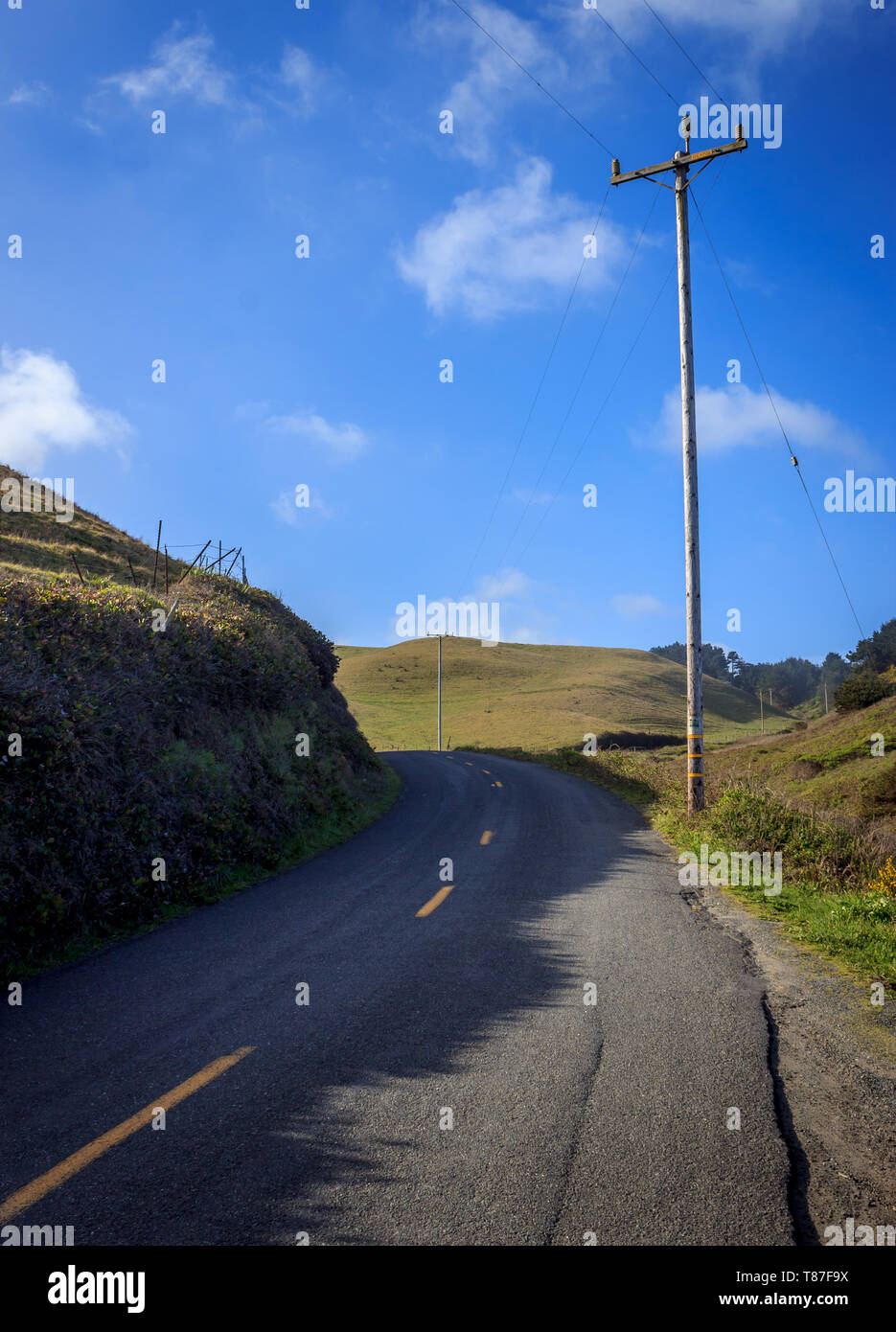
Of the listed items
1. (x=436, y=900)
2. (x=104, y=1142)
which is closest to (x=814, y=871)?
(x=436, y=900)

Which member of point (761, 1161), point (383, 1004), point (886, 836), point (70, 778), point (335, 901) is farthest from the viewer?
point (886, 836)

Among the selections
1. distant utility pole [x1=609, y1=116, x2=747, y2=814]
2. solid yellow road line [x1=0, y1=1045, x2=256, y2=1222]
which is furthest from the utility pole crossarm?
solid yellow road line [x1=0, y1=1045, x2=256, y2=1222]

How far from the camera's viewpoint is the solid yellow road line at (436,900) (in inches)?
363

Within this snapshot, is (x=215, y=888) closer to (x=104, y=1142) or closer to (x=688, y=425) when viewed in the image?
(x=104, y=1142)

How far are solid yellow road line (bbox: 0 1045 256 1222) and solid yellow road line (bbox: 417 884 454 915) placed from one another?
400cm

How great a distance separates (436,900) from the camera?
32.1ft

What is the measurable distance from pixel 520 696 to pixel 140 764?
84.5 meters

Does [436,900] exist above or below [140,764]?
below

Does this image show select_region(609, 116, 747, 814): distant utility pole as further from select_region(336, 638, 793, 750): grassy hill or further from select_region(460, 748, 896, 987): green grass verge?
select_region(336, 638, 793, 750): grassy hill
